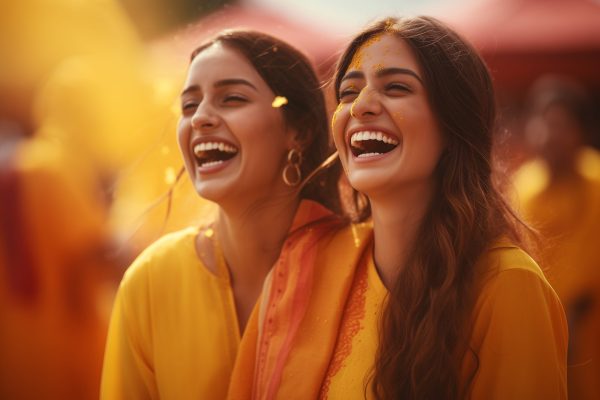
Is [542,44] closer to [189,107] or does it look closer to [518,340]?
[189,107]

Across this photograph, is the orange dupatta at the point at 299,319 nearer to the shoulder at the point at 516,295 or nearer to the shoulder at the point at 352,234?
the shoulder at the point at 352,234

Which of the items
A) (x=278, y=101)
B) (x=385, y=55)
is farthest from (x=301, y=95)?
(x=385, y=55)

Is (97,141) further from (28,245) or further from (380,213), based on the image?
(380,213)

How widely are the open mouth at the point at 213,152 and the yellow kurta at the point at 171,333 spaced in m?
0.32

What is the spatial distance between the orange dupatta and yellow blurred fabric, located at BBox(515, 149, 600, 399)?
163 cm

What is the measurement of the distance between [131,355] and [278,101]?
0.93 m

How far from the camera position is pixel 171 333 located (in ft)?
7.08

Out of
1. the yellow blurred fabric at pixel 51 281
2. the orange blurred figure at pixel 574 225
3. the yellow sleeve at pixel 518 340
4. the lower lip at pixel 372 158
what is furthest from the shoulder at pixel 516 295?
the yellow blurred fabric at pixel 51 281

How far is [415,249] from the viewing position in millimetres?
1853

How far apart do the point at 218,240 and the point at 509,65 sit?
142 inches

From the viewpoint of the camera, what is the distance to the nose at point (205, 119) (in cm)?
218

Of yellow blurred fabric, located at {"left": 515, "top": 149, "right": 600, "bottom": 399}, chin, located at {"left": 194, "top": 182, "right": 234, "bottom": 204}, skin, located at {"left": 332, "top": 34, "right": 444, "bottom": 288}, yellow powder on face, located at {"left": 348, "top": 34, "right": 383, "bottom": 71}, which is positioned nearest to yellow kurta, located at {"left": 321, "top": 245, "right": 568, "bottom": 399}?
skin, located at {"left": 332, "top": 34, "right": 444, "bottom": 288}

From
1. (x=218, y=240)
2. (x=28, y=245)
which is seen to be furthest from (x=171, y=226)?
(x=28, y=245)

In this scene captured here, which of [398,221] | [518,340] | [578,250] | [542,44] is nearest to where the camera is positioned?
[518,340]
